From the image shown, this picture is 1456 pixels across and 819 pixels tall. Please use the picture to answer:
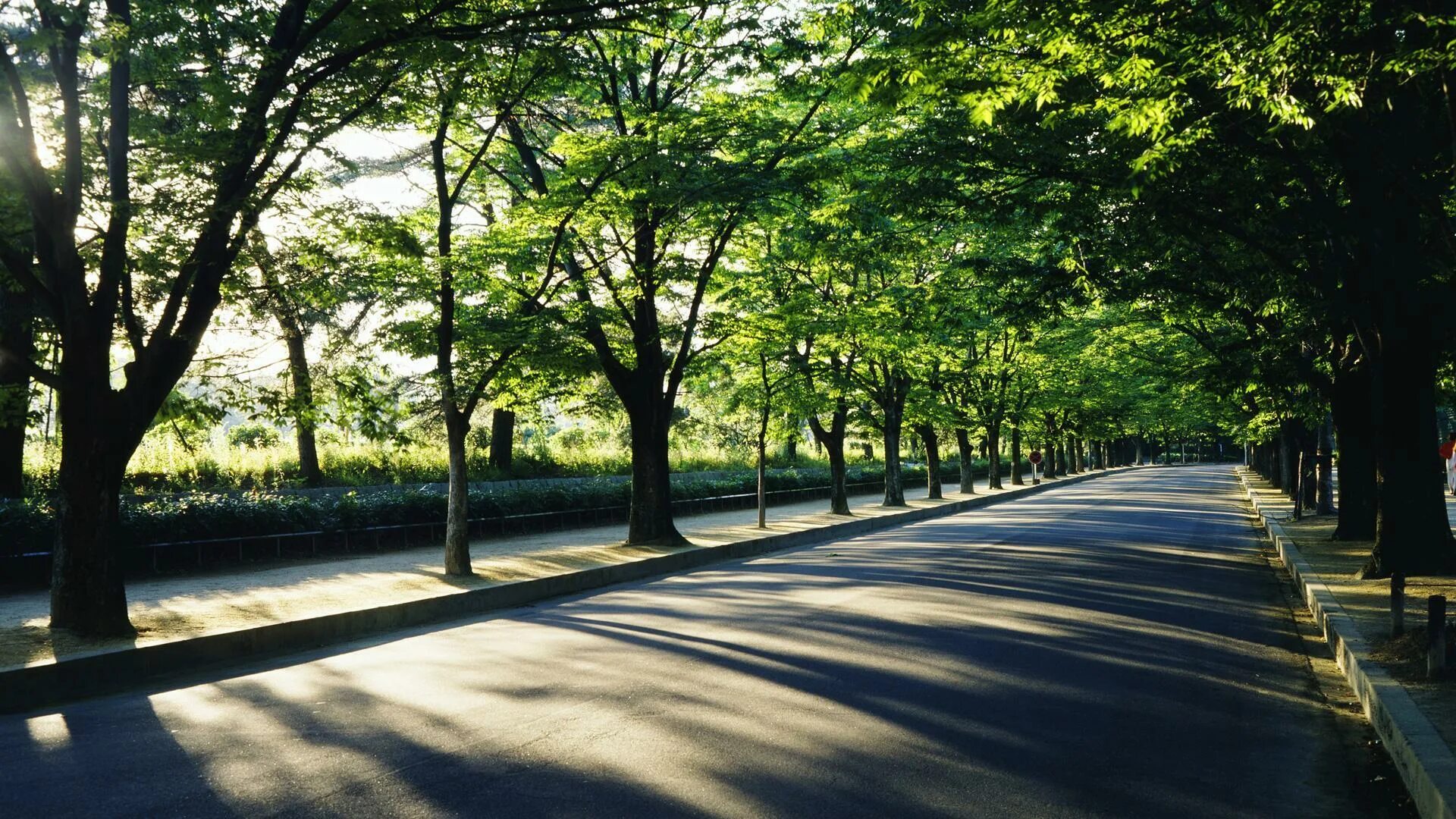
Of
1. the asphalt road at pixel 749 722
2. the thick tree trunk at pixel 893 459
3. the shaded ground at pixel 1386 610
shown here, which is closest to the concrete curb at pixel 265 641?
the asphalt road at pixel 749 722

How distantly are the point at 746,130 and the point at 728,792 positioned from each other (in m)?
12.7

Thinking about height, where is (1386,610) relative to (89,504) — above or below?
below

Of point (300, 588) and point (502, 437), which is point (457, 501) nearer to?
point (300, 588)

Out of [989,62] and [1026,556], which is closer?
[989,62]

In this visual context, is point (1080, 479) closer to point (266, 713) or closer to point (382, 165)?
point (382, 165)

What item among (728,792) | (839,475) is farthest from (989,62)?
(839,475)

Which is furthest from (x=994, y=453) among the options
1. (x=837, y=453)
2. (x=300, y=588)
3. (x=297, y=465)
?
(x=300, y=588)

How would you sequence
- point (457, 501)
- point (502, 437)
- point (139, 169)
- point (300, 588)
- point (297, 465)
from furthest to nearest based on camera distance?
point (502, 437)
point (297, 465)
point (457, 501)
point (300, 588)
point (139, 169)

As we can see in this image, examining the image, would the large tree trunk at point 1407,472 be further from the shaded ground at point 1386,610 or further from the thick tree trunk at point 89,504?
the thick tree trunk at point 89,504

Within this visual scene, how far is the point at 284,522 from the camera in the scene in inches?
711

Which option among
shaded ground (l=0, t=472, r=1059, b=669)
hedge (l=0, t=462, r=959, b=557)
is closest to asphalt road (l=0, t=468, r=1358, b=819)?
shaded ground (l=0, t=472, r=1059, b=669)

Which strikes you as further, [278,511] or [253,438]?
[253,438]

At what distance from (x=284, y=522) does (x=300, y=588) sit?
4.66 m

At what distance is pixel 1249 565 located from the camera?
1659 cm
